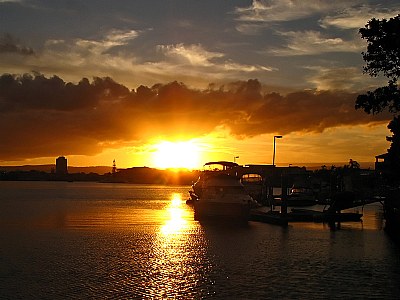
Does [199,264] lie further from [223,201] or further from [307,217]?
[307,217]

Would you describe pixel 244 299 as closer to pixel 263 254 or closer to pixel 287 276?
pixel 287 276

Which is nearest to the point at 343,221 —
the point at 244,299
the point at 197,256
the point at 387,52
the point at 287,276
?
the point at 387,52

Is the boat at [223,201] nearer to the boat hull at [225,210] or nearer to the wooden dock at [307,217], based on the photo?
the boat hull at [225,210]

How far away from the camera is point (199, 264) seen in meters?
23.1

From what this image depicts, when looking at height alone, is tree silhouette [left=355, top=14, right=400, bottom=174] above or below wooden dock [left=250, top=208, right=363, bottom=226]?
above

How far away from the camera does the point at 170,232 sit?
38.2m

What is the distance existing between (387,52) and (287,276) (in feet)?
54.5

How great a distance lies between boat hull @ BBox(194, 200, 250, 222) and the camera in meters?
43.1

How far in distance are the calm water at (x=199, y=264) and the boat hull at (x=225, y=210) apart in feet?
14.4

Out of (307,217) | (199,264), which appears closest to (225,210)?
(307,217)

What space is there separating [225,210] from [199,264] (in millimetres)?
20477

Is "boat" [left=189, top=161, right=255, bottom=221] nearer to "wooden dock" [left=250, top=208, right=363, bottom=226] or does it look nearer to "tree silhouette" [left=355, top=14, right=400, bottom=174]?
"wooden dock" [left=250, top=208, right=363, bottom=226]

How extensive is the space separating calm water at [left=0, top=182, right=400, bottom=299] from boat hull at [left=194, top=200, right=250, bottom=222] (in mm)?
4399

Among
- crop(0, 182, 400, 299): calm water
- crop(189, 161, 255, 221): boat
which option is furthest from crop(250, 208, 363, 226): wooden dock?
crop(0, 182, 400, 299): calm water
